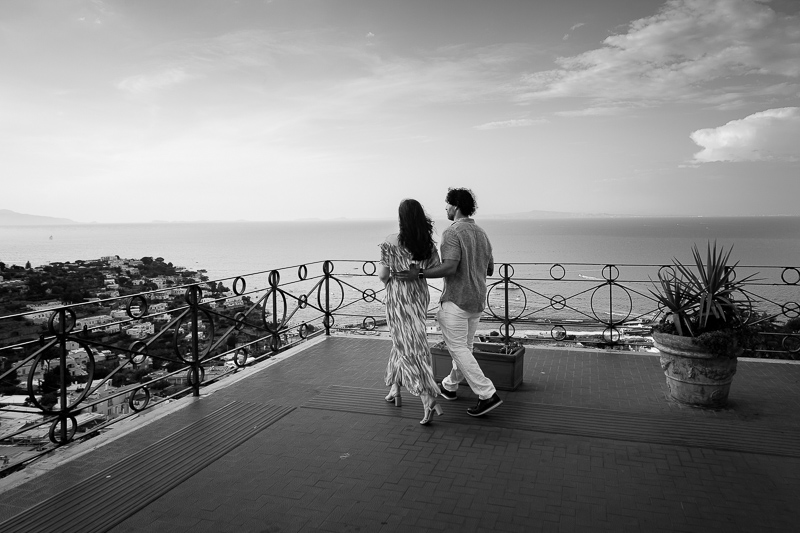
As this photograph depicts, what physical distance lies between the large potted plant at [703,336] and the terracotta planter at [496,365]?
1.34 meters

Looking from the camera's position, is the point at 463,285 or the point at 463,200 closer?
the point at 463,285

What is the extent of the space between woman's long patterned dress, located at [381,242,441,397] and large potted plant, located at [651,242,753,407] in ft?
7.16

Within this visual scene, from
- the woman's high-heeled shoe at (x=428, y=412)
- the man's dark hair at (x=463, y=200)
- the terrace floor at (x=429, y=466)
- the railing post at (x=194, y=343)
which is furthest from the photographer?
the railing post at (x=194, y=343)

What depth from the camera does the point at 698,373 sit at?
499 cm

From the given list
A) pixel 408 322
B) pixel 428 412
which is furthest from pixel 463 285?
pixel 428 412

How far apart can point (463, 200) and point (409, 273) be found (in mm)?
811

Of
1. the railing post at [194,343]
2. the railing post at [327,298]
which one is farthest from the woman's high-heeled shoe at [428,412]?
the railing post at [327,298]

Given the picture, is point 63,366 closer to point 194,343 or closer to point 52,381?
point 52,381

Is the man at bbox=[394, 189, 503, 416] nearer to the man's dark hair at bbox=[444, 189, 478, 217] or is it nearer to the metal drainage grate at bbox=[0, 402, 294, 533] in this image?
the man's dark hair at bbox=[444, 189, 478, 217]

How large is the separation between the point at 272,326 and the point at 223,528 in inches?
175

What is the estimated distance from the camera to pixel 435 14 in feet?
43.8

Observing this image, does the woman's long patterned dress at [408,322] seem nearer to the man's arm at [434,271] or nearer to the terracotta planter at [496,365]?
the man's arm at [434,271]

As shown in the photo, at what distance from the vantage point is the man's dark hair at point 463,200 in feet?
16.0

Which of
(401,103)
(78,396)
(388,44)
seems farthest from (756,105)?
(78,396)
